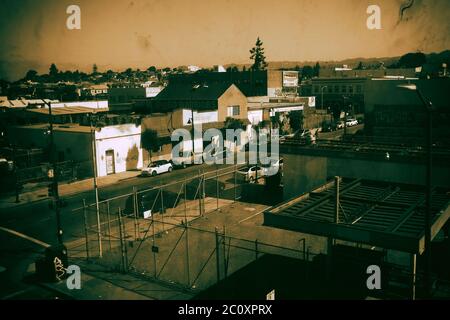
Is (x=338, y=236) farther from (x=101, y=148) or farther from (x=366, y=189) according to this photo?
(x=101, y=148)

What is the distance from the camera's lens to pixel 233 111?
5466cm

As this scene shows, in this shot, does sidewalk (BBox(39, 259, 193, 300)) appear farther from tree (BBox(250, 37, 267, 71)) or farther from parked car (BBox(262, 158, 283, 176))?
tree (BBox(250, 37, 267, 71))

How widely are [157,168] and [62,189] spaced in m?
8.40

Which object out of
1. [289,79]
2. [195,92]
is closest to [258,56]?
[289,79]

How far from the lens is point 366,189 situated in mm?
18953

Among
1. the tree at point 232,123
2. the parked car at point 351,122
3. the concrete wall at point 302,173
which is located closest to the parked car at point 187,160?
the tree at point 232,123

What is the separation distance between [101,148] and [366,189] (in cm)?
2482

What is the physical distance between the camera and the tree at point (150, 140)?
4055cm

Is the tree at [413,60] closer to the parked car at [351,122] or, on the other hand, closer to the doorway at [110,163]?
the parked car at [351,122]

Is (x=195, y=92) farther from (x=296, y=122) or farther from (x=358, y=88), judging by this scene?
(x=358, y=88)

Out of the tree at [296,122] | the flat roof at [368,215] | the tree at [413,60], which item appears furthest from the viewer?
the tree at [413,60]

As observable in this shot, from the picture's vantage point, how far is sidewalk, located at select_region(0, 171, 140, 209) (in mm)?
29109

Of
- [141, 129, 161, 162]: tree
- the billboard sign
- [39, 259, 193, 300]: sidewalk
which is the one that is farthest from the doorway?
the billboard sign

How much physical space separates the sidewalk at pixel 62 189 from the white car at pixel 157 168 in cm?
146
